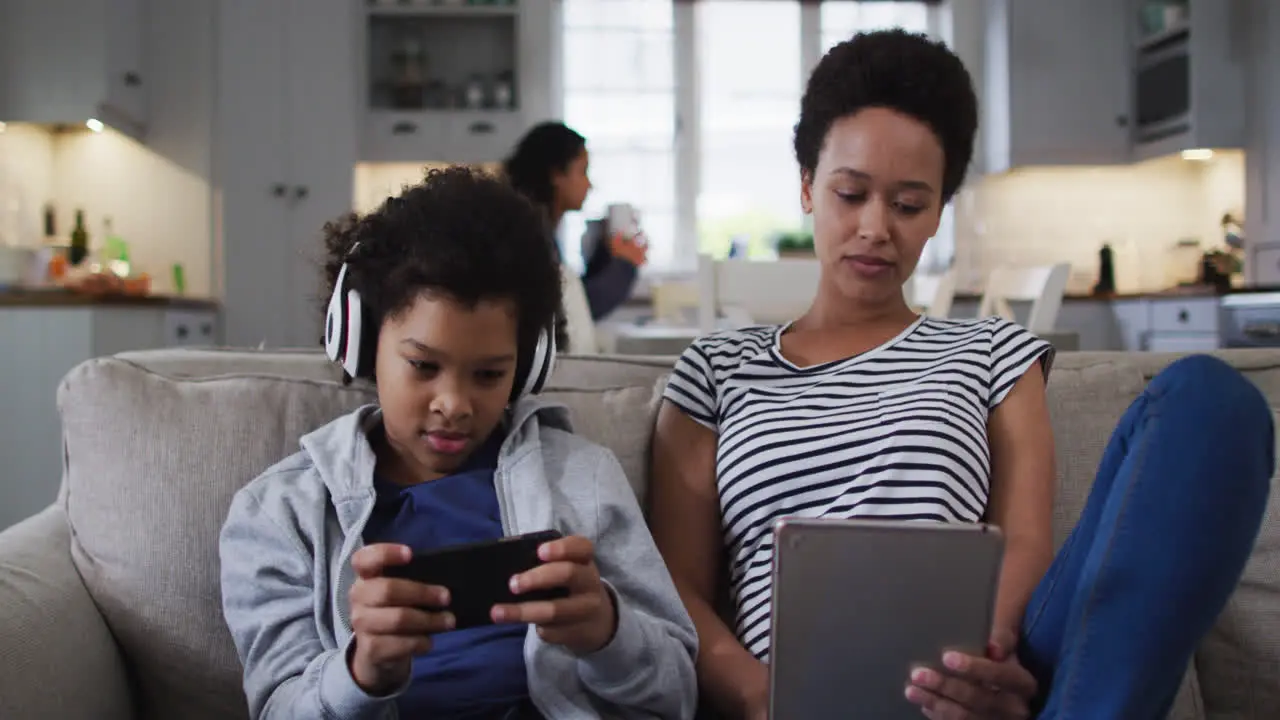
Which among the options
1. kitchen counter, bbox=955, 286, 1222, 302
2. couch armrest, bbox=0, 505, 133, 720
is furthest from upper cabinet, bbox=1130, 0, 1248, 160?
couch armrest, bbox=0, 505, 133, 720

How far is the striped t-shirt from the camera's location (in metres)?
1.14

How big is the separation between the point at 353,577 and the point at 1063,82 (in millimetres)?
5223

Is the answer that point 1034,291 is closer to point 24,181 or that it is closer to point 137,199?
point 137,199

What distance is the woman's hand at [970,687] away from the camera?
877 mm

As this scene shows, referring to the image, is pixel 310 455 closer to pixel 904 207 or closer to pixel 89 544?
pixel 89 544

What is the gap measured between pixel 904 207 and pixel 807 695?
59cm

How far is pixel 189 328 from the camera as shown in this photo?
4484mm

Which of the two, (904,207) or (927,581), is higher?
(904,207)

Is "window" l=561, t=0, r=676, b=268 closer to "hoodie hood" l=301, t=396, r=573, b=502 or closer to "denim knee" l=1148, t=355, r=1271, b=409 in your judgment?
"hoodie hood" l=301, t=396, r=573, b=502

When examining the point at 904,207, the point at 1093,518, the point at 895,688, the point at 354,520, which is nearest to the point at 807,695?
the point at 895,688

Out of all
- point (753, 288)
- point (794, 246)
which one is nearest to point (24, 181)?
point (794, 246)

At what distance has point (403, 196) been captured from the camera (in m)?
1.21

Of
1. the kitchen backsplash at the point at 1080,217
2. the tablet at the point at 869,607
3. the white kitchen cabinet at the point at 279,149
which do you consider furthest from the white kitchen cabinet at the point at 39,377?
the kitchen backsplash at the point at 1080,217

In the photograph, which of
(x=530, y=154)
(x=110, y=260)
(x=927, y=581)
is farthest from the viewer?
(x=110, y=260)
